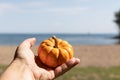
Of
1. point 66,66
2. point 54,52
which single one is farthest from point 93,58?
point 66,66

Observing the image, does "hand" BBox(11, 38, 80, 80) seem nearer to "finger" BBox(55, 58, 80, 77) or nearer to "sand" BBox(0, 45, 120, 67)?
"finger" BBox(55, 58, 80, 77)

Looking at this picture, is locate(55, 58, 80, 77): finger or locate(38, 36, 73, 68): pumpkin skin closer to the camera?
locate(55, 58, 80, 77): finger

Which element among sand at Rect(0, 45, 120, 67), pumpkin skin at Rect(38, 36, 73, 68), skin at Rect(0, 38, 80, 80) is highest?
pumpkin skin at Rect(38, 36, 73, 68)

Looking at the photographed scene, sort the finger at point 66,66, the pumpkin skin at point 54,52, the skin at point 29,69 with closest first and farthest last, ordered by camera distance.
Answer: the skin at point 29,69 < the finger at point 66,66 < the pumpkin skin at point 54,52

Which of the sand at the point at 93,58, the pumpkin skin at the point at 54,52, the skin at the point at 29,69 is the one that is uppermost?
the pumpkin skin at the point at 54,52

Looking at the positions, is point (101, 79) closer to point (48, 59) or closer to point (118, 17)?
point (48, 59)

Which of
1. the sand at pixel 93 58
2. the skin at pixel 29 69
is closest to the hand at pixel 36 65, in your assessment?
the skin at pixel 29 69

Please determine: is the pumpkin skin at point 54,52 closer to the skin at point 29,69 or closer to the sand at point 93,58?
the skin at point 29,69

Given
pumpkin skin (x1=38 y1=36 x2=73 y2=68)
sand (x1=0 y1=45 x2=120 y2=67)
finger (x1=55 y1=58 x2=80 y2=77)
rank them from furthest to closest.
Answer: sand (x1=0 y1=45 x2=120 y2=67)
pumpkin skin (x1=38 y1=36 x2=73 y2=68)
finger (x1=55 y1=58 x2=80 y2=77)

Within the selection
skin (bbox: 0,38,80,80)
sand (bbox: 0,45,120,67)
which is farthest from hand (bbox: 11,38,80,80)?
sand (bbox: 0,45,120,67)
